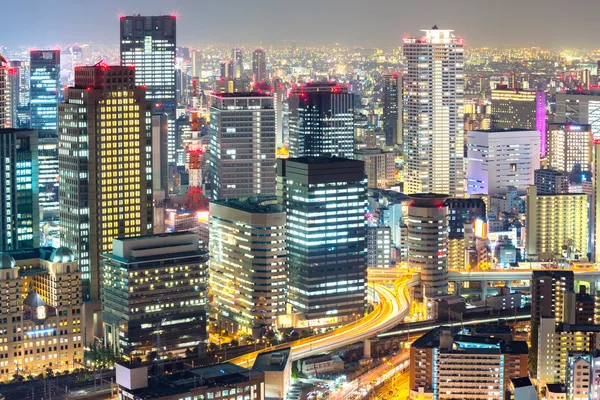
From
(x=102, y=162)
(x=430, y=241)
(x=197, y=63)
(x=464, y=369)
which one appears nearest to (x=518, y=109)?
(x=197, y=63)

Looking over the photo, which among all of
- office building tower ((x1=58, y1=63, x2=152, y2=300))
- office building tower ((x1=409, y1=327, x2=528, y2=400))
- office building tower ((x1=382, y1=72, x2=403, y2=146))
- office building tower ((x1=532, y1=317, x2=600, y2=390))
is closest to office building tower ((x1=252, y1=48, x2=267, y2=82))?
office building tower ((x1=382, y1=72, x2=403, y2=146))

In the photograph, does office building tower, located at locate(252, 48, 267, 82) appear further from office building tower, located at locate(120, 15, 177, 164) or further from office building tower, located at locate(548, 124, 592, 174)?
office building tower, located at locate(548, 124, 592, 174)

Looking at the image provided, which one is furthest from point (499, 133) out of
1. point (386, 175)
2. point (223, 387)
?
point (223, 387)

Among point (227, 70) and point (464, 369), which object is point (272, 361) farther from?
point (227, 70)

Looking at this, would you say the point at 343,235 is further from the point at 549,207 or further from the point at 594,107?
the point at 594,107

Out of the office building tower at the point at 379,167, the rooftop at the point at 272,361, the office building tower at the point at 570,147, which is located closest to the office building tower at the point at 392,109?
the office building tower at the point at 379,167

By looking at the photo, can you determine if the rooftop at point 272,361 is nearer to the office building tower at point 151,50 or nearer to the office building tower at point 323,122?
the office building tower at point 323,122
